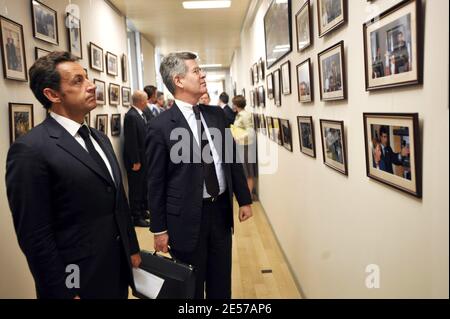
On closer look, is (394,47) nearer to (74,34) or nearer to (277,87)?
→ (277,87)

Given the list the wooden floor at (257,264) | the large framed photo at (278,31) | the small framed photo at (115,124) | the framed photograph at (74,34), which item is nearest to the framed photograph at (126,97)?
the small framed photo at (115,124)

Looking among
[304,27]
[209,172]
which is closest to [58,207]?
[209,172]

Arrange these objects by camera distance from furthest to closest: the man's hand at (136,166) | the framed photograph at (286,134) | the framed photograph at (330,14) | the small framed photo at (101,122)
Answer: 1. the man's hand at (136,166)
2. the small framed photo at (101,122)
3. the framed photograph at (286,134)
4. the framed photograph at (330,14)

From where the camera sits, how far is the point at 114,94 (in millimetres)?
5348

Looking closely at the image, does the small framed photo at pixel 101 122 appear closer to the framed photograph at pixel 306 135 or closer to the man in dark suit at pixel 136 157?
the man in dark suit at pixel 136 157

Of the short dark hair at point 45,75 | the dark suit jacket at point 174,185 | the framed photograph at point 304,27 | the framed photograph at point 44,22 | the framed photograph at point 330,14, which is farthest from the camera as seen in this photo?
the framed photograph at point 44,22

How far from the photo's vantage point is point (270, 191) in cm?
480

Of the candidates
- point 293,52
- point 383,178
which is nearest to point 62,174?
point 383,178

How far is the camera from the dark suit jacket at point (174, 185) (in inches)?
80.5

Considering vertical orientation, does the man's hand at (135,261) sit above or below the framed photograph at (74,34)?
below

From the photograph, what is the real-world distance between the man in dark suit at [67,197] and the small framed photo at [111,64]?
148 inches

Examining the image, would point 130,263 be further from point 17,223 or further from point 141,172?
point 141,172

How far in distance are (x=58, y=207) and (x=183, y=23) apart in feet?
21.7

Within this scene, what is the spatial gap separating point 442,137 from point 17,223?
1476 millimetres
